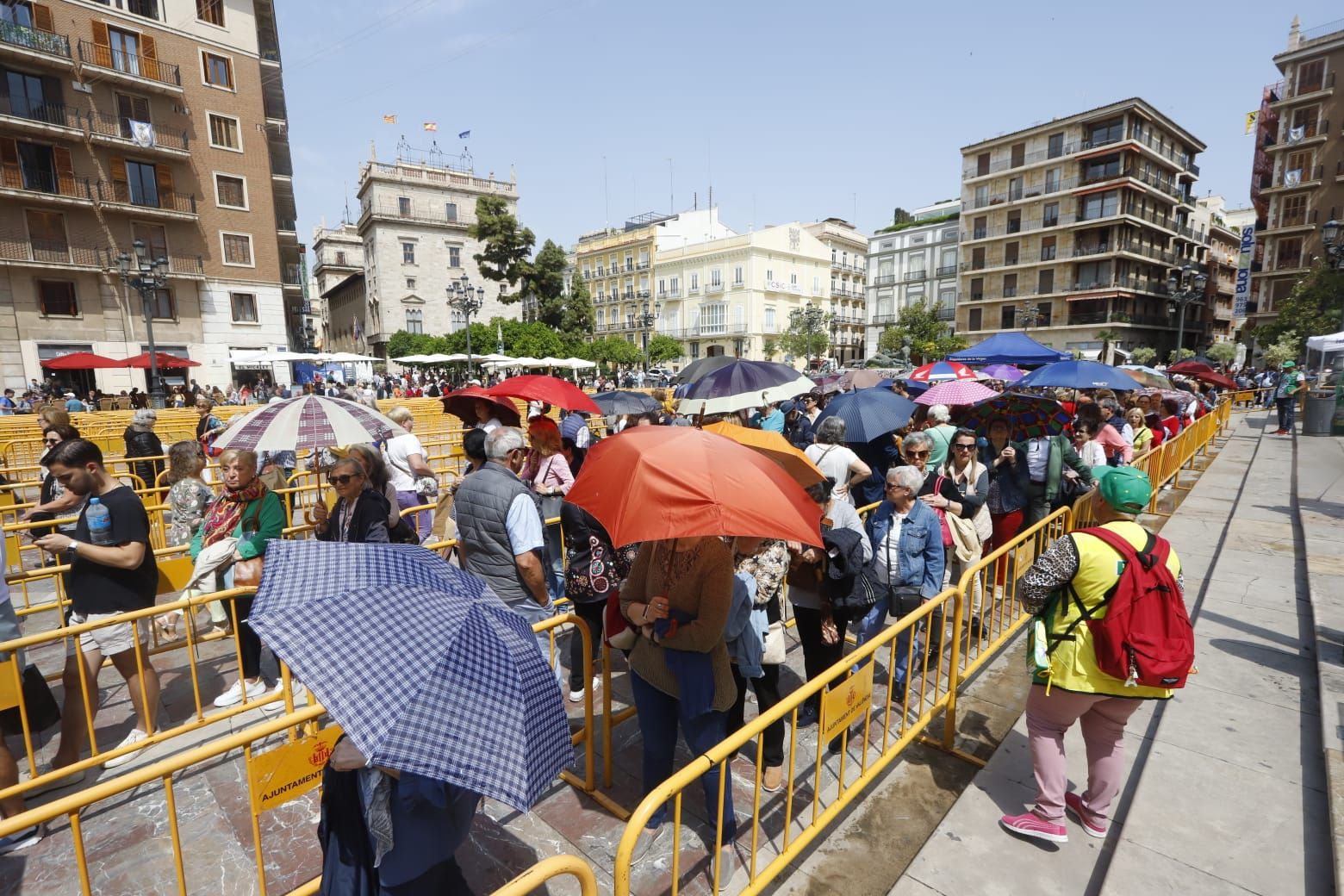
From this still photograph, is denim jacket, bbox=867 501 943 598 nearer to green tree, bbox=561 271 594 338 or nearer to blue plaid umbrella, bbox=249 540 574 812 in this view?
blue plaid umbrella, bbox=249 540 574 812

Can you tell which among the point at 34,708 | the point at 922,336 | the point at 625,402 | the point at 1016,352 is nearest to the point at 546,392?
the point at 625,402

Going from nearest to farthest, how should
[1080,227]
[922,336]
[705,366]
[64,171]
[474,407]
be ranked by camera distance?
[474,407] → [705,366] → [64,171] → [1080,227] → [922,336]

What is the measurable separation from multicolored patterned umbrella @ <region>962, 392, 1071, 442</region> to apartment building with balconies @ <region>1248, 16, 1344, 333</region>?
177 ft

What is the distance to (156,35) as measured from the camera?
27.4 m

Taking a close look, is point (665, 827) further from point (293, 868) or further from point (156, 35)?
point (156, 35)

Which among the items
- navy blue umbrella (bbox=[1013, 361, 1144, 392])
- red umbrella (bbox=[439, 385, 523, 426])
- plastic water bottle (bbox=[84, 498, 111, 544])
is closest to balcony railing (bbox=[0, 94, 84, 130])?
red umbrella (bbox=[439, 385, 523, 426])

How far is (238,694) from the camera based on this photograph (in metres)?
4.48

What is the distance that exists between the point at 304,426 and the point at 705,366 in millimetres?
4946

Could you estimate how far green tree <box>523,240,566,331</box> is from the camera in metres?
43.8

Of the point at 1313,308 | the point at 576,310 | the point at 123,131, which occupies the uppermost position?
the point at 123,131

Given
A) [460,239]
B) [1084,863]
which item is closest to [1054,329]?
[460,239]

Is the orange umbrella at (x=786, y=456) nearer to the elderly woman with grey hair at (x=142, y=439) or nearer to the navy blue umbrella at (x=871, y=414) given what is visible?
the navy blue umbrella at (x=871, y=414)

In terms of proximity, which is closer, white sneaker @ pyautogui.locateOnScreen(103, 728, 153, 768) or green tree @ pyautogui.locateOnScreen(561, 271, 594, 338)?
white sneaker @ pyautogui.locateOnScreen(103, 728, 153, 768)

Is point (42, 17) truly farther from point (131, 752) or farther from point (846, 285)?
point (846, 285)
